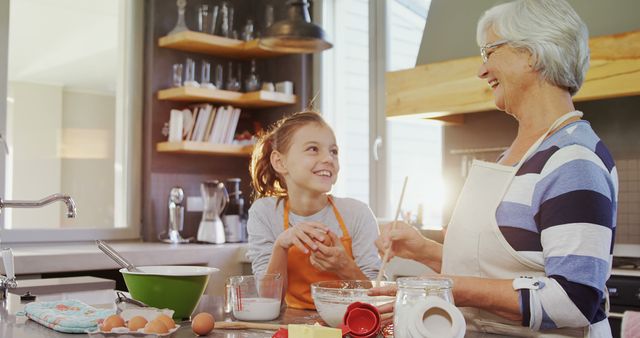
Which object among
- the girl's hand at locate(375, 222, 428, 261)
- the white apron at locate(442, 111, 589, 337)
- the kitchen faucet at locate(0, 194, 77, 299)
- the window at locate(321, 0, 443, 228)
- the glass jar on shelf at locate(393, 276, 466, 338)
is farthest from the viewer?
the window at locate(321, 0, 443, 228)

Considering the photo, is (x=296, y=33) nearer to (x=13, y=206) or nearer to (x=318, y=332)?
(x=13, y=206)

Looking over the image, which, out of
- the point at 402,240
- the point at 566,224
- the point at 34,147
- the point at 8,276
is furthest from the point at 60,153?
the point at 566,224

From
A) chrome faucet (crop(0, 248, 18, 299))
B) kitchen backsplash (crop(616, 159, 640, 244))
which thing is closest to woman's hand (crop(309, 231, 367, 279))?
chrome faucet (crop(0, 248, 18, 299))

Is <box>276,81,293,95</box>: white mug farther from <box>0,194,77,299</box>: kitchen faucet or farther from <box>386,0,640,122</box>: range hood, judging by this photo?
<box>0,194,77,299</box>: kitchen faucet

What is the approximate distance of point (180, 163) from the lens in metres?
4.48

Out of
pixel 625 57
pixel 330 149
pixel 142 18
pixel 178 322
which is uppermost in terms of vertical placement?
pixel 142 18

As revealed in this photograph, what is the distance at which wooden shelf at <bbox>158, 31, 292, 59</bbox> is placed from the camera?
4.20 m

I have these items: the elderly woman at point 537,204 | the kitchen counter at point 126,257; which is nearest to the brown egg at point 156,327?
the elderly woman at point 537,204

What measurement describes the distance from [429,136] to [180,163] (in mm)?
1519

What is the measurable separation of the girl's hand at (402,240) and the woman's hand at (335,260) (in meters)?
0.16

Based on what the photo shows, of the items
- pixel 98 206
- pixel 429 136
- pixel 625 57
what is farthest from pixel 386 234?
pixel 98 206

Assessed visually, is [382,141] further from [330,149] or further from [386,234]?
[386,234]

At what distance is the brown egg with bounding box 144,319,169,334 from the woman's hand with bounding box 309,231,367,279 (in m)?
0.55

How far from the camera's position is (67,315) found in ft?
4.93
